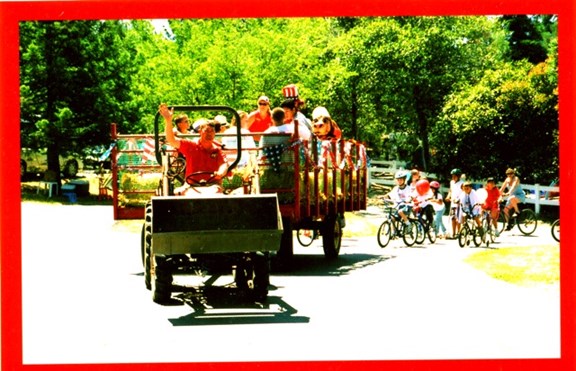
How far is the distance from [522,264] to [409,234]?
202 inches

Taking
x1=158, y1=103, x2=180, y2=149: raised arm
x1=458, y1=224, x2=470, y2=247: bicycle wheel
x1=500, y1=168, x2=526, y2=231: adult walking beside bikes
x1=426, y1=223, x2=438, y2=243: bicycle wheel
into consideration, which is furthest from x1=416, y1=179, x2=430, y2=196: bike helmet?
x1=158, y1=103, x2=180, y2=149: raised arm

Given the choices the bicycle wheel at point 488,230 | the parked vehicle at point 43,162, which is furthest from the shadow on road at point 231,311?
the bicycle wheel at point 488,230

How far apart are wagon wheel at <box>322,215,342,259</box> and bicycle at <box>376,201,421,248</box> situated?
9.48 ft

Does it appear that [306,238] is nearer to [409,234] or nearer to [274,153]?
[409,234]

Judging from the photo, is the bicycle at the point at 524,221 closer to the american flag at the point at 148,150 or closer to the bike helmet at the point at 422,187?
the bike helmet at the point at 422,187

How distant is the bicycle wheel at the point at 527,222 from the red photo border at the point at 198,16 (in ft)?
50.4

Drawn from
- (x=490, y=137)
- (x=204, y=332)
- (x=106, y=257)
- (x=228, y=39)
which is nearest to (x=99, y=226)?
(x=106, y=257)

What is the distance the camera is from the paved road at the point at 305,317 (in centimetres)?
995

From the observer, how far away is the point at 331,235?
61.6 feet

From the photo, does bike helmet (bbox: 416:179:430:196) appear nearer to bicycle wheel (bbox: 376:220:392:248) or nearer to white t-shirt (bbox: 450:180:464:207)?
white t-shirt (bbox: 450:180:464:207)

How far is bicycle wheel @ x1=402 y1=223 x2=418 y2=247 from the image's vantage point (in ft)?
72.9

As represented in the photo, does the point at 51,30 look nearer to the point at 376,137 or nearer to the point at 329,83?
the point at 329,83

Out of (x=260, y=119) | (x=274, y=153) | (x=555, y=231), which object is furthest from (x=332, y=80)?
(x=274, y=153)

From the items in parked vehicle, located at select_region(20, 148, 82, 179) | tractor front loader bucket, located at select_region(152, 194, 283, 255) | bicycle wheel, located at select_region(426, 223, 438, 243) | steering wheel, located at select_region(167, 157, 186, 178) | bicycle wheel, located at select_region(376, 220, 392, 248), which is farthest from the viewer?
bicycle wheel, located at select_region(426, 223, 438, 243)
